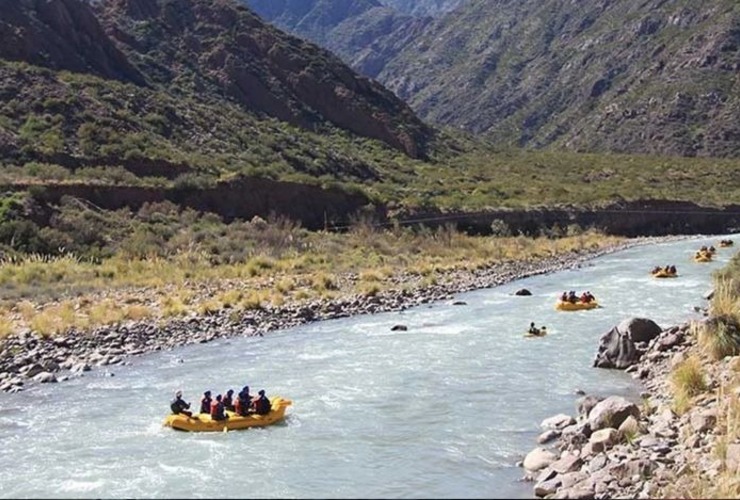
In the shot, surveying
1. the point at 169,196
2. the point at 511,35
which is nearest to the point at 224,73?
the point at 169,196

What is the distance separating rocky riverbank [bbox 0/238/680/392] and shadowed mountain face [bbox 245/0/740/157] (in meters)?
83.8

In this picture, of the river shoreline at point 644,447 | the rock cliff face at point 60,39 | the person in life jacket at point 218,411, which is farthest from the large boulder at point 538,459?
the rock cliff face at point 60,39

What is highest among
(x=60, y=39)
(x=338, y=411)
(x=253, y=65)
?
(x=253, y=65)

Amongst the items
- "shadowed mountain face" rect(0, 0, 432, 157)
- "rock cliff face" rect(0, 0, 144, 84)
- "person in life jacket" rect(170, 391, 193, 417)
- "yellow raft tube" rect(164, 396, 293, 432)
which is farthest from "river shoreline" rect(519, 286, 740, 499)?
"shadowed mountain face" rect(0, 0, 432, 157)

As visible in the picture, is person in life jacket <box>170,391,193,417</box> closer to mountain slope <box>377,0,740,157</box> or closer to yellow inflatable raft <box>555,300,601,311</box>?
yellow inflatable raft <box>555,300,601,311</box>

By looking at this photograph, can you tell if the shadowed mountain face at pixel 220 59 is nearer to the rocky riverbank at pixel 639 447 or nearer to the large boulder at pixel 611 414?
the rocky riverbank at pixel 639 447

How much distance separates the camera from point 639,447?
417 inches

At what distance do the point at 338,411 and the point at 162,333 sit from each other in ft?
30.7

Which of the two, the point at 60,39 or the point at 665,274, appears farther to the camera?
the point at 60,39

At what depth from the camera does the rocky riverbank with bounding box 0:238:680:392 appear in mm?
18672

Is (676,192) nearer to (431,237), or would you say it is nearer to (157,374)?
(431,237)

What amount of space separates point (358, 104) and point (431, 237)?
37978mm

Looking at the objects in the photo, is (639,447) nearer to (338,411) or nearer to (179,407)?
(338,411)

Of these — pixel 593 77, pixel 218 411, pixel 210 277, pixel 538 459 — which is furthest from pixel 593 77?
pixel 538 459
